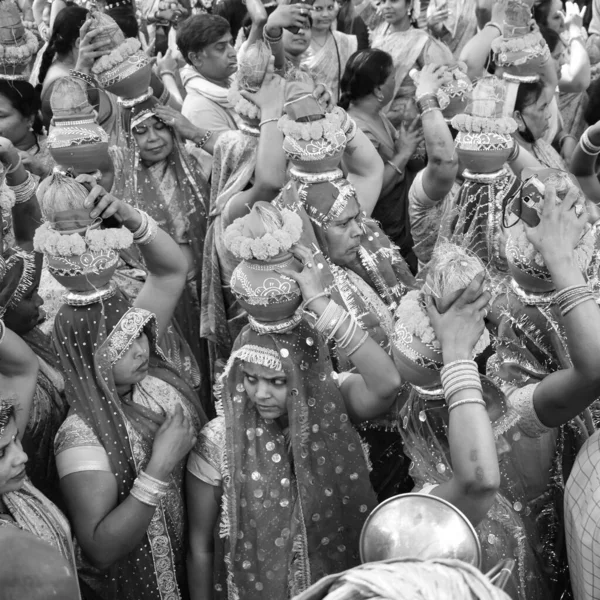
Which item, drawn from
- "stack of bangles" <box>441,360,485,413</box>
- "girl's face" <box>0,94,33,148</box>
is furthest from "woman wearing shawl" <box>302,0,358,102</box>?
"stack of bangles" <box>441,360,485,413</box>

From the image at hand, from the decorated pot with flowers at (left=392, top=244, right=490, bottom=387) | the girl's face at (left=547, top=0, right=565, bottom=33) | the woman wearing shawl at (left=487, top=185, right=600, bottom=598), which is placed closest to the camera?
the decorated pot with flowers at (left=392, top=244, right=490, bottom=387)

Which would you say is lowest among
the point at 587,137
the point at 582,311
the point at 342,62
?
the point at 342,62

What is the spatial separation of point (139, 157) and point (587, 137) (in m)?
2.17

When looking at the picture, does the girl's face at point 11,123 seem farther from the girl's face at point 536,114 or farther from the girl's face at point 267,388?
the girl's face at point 536,114

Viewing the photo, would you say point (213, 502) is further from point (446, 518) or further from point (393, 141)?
point (393, 141)

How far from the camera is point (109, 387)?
2836 millimetres

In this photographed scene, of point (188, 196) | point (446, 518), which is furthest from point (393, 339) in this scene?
point (188, 196)

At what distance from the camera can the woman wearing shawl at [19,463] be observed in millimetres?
2395

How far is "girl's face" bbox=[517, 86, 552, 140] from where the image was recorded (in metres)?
4.52

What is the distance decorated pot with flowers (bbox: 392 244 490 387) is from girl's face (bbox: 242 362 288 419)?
1.54 feet

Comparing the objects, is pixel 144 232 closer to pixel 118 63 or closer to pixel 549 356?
pixel 118 63

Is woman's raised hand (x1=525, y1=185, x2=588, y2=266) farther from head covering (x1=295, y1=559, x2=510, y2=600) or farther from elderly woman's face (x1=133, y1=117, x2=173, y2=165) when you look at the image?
elderly woman's face (x1=133, y1=117, x2=173, y2=165)

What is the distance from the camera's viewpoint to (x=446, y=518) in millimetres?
1776

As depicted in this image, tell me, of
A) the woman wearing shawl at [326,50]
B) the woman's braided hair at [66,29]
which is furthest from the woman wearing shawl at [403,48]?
the woman's braided hair at [66,29]
